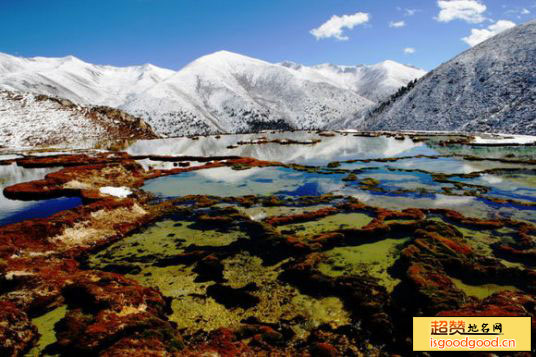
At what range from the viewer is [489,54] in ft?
428

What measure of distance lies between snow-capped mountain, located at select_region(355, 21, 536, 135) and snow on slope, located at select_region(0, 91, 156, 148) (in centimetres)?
12157

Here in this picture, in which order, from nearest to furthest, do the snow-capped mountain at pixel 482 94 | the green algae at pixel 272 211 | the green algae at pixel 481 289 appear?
the green algae at pixel 481 289 < the green algae at pixel 272 211 < the snow-capped mountain at pixel 482 94

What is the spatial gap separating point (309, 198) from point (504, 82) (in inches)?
5052

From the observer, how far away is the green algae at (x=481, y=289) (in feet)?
35.6

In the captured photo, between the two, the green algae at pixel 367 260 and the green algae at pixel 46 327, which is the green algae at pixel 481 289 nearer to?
the green algae at pixel 367 260

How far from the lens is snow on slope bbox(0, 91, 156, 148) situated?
91062mm

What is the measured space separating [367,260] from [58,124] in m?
119

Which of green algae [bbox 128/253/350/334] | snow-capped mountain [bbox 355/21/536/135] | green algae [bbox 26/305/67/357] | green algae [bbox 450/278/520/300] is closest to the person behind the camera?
green algae [bbox 26/305/67/357]

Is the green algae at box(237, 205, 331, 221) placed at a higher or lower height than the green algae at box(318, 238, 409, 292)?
higher

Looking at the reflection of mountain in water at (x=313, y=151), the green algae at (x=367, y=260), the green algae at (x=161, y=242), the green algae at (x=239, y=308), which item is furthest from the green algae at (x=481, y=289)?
the reflection of mountain in water at (x=313, y=151)

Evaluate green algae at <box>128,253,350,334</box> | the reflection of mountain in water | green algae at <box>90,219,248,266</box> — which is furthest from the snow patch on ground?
the reflection of mountain in water

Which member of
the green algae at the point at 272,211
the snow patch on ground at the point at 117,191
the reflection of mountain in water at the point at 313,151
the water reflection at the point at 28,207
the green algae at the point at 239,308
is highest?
the reflection of mountain in water at the point at 313,151

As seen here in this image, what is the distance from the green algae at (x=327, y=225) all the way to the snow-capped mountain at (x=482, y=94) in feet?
317

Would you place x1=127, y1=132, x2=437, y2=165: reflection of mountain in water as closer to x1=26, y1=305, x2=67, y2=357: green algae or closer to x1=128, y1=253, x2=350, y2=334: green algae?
x1=128, y1=253, x2=350, y2=334: green algae
